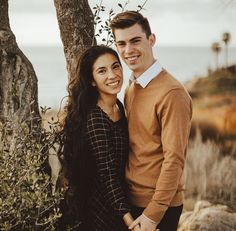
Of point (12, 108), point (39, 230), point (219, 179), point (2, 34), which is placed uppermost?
point (2, 34)

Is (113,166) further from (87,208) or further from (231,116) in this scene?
(231,116)

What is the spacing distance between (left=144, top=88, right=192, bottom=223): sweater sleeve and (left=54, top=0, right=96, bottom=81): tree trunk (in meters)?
1.37

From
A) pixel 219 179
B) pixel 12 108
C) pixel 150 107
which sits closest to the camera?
pixel 150 107

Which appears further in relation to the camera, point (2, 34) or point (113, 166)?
point (2, 34)

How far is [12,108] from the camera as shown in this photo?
413cm

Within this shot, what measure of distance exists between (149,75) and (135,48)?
7.0 inches

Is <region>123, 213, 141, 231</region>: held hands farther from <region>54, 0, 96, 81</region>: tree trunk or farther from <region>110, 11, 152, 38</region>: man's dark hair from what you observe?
<region>54, 0, 96, 81</region>: tree trunk

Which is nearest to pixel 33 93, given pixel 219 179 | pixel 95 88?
pixel 95 88

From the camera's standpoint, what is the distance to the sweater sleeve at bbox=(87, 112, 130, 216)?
3219mm

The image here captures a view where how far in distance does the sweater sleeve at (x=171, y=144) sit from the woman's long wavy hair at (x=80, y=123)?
505 millimetres

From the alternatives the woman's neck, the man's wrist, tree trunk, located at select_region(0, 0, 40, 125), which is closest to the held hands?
the man's wrist

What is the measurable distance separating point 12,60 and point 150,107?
4.97ft

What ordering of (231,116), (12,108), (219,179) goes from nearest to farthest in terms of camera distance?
1. (12,108)
2. (219,179)
3. (231,116)

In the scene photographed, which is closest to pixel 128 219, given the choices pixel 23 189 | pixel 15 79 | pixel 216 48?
pixel 23 189
